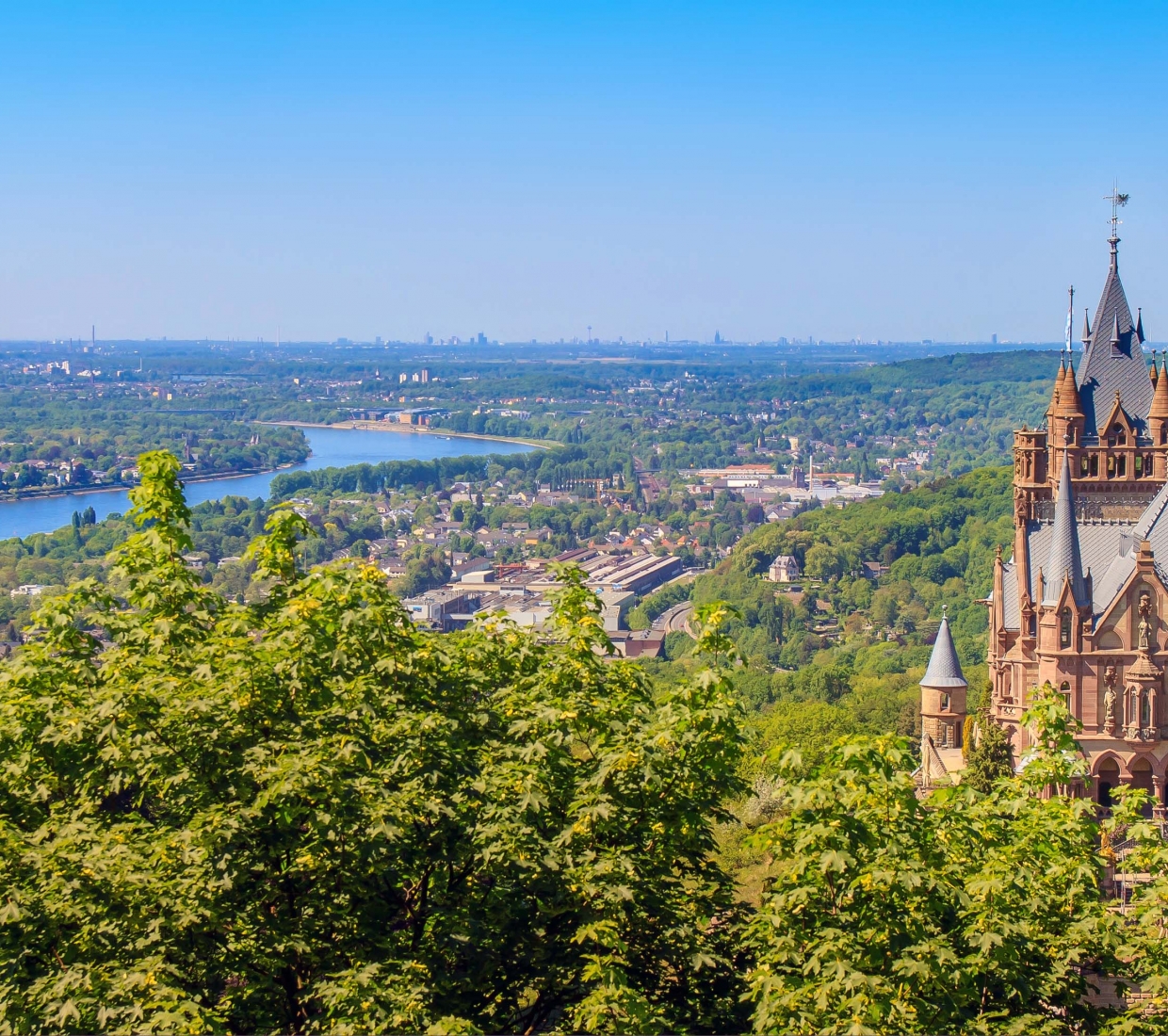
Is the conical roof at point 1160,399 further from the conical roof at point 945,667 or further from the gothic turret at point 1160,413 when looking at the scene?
the conical roof at point 945,667

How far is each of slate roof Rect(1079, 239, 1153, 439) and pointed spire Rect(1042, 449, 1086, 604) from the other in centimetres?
474

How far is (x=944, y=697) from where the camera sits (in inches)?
1668

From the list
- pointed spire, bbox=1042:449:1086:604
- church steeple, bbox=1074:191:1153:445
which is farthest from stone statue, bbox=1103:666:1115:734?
church steeple, bbox=1074:191:1153:445

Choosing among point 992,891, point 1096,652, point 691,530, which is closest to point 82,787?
point 992,891

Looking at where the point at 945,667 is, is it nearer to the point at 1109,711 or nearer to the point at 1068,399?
the point at 1068,399

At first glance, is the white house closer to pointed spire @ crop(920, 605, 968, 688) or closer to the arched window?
→ pointed spire @ crop(920, 605, 968, 688)

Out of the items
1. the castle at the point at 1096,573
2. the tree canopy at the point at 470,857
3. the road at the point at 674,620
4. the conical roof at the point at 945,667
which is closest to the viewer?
the tree canopy at the point at 470,857

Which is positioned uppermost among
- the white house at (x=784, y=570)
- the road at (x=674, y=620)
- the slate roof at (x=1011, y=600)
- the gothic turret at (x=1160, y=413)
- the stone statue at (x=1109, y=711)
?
the gothic turret at (x=1160, y=413)

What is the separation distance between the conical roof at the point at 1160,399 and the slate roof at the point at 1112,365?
25cm

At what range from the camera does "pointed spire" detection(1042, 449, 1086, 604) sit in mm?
34219

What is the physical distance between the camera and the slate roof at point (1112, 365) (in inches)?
1549

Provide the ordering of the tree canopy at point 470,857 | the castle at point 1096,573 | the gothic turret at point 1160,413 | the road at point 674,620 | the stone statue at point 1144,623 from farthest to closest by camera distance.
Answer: the road at point 674,620
the gothic turret at point 1160,413
the castle at point 1096,573
the stone statue at point 1144,623
the tree canopy at point 470,857

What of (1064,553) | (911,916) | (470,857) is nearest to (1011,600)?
(1064,553)

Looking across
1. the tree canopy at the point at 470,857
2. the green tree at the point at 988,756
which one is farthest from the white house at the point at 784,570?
the tree canopy at the point at 470,857
